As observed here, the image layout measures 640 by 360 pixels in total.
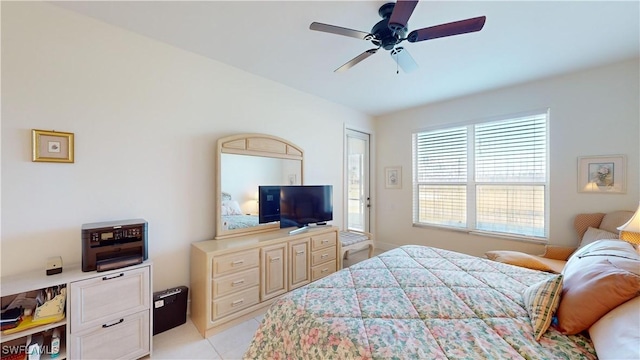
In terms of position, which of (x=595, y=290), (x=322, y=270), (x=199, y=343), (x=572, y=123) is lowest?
(x=199, y=343)

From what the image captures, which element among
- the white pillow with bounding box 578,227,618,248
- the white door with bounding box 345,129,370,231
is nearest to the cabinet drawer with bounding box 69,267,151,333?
the white door with bounding box 345,129,370,231

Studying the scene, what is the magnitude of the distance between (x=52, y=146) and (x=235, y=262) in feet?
5.42

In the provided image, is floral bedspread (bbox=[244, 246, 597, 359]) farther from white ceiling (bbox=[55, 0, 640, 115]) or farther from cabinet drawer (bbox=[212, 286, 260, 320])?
white ceiling (bbox=[55, 0, 640, 115])

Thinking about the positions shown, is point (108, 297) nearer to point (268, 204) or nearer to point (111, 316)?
point (111, 316)

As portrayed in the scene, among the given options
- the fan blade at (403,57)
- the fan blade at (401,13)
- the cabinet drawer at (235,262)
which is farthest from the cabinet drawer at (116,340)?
the fan blade at (403,57)

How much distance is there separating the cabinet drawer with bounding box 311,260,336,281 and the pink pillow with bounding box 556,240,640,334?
2239 millimetres

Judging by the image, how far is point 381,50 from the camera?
2.35 m

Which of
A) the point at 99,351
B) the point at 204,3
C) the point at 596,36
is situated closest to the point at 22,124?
the point at 204,3

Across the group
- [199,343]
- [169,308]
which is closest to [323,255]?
[199,343]

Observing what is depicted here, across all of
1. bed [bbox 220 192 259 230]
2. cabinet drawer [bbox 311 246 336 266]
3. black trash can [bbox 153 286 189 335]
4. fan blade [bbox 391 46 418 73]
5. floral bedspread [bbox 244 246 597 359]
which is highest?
fan blade [bbox 391 46 418 73]

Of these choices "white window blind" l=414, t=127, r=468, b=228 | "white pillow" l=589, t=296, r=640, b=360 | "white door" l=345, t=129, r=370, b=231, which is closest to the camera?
"white pillow" l=589, t=296, r=640, b=360

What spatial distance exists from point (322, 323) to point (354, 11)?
212cm

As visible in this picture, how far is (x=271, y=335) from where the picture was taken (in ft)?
4.57

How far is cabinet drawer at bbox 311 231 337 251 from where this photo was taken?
296 centimetres
